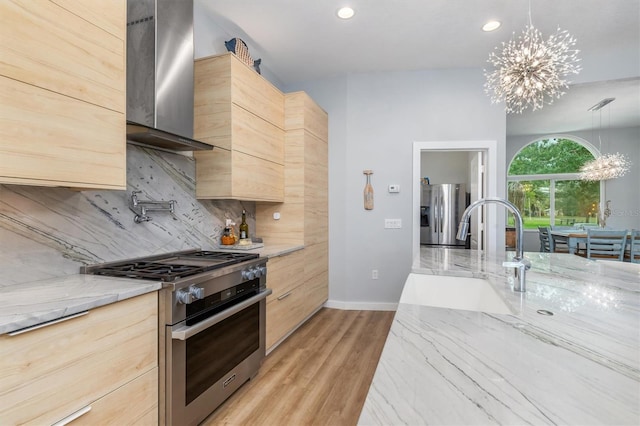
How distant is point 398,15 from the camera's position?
278 centimetres

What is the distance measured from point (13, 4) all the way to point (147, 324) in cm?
135

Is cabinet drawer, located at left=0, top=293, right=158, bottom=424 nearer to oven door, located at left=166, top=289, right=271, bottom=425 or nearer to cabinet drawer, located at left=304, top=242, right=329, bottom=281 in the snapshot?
oven door, located at left=166, top=289, right=271, bottom=425

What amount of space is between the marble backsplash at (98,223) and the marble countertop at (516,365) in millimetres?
1683

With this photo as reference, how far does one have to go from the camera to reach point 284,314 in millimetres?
2855

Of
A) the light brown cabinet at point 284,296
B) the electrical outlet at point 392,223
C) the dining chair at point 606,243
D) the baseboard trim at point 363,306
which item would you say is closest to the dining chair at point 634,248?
the dining chair at point 606,243

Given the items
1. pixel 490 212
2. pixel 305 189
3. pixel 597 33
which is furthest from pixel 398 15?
pixel 490 212

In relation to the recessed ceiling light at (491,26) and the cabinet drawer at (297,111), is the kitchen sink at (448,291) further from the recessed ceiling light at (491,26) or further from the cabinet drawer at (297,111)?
Result: the recessed ceiling light at (491,26)

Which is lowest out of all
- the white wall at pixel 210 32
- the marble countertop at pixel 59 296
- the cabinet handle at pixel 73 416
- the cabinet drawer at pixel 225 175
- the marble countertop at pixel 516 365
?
the cabinet handle at pixel 73 416

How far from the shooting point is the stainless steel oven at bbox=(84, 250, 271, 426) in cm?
155

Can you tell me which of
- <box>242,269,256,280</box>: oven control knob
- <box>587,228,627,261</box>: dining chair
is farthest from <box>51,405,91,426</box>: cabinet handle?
<box>587,228,627,261</box>: dining chair

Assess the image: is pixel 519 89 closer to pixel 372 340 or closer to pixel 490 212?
pixel 490 212

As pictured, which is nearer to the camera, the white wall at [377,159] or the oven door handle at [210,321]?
the oven door handle at [210,321]

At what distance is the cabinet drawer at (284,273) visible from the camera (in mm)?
2621

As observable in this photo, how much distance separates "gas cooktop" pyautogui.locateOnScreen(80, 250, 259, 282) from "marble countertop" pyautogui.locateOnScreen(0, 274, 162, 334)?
0.05m
